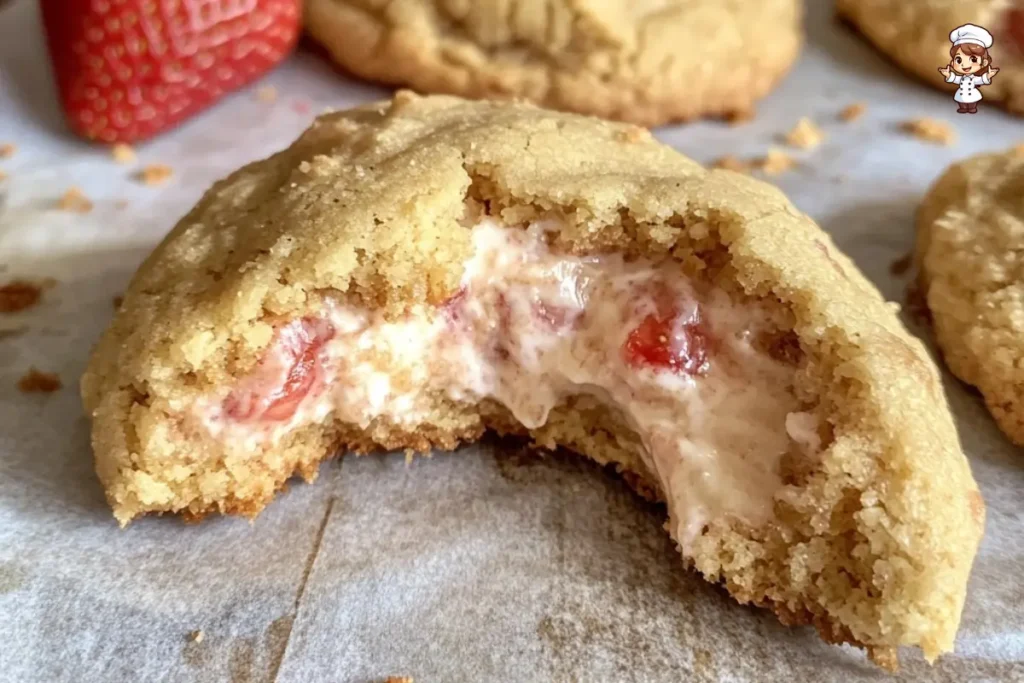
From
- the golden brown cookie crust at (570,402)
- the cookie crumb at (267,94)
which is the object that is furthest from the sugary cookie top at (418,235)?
the cookie crumb at (267,94)

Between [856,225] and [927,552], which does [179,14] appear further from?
[927,552]

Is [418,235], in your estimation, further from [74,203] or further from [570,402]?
[74,203]

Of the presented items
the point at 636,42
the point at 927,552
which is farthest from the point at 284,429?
the point at 636,42

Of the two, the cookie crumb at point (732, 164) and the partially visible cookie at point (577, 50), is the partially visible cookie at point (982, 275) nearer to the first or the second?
the cookie crumb at point (732, 164)

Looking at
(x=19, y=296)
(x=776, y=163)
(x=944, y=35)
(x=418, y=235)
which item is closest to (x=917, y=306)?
(x=776, y=163)

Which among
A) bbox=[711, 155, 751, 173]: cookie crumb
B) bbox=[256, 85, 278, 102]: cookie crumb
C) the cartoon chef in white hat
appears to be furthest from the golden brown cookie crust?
the cartoon chef in white hat

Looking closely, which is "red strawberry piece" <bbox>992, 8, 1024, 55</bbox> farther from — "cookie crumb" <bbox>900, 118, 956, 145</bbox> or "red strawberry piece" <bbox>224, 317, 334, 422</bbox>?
"red strawberry piece" <bbox>224, 317, 334, 422</bbox>
